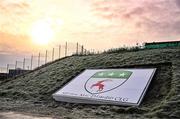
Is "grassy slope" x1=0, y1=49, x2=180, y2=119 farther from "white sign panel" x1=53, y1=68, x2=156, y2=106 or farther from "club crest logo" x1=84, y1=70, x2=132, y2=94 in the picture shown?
"club crest logo" x1=84, y1=70, x2=132, y2=94

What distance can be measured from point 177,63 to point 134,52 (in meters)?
5.47

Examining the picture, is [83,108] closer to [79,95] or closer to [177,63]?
[79,95]

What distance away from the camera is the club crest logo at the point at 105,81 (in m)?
18.7

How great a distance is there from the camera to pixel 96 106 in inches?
680

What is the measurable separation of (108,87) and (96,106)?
173 cm

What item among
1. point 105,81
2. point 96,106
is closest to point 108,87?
point 105,81

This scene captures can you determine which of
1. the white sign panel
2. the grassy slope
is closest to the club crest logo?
the white sign panel

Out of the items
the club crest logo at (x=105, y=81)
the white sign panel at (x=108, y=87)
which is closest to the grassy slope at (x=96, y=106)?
the white sign panel at (x=108, y=87)

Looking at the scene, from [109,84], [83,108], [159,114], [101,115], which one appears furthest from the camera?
[109,84]

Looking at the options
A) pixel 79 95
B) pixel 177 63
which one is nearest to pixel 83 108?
pixel 79 95

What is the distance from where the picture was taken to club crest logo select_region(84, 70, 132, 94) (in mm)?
18703

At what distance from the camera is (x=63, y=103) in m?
19.3

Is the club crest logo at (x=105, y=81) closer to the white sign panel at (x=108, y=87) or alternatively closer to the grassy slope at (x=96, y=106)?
the white sign panel at (x=108, y=87)

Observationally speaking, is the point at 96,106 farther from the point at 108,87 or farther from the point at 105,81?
the point at 105,81
